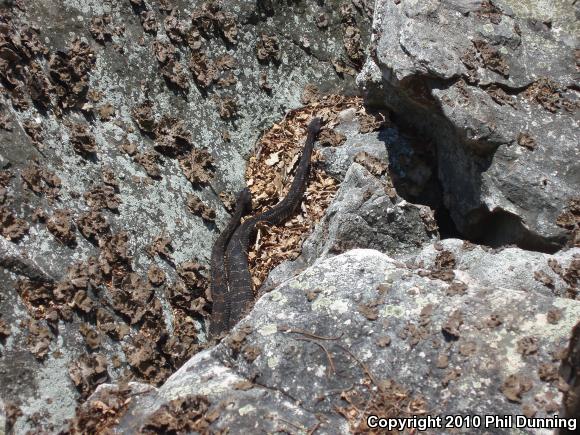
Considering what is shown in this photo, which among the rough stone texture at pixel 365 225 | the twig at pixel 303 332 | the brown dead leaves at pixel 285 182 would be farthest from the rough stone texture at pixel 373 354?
the brown dead leaves at pixel 285 182

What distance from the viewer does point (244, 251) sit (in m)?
7.71

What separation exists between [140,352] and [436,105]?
3.74 meters

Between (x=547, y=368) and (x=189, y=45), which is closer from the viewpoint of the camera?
(x=547, y=368)

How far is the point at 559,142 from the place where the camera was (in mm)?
6867

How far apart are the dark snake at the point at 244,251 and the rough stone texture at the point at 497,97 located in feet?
4.91

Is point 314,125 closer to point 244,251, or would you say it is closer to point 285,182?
point 285,182

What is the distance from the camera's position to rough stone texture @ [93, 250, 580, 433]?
4.88m

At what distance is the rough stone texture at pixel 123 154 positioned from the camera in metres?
6.21

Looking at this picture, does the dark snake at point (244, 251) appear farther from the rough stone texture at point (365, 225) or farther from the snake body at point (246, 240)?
the rough stone texture at point (365, 225)

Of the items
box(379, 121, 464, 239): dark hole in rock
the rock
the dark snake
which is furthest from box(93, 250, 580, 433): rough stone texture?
box(379, 121, 464, 239): dark hole in rock

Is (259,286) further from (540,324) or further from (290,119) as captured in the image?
(540,324)

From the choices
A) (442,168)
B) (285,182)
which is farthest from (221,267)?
(442,168)

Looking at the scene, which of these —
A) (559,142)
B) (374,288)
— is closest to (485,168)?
(559,142)

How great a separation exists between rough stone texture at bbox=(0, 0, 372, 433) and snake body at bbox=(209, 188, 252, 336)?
12 centimetres
